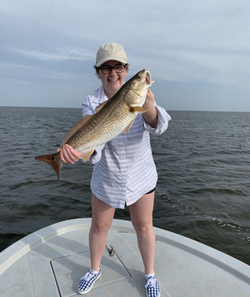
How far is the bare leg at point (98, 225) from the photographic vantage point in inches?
109

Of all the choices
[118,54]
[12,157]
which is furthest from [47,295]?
[12,157]

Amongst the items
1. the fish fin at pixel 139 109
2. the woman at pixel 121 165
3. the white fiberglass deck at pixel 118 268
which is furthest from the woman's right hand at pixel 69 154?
the white fiberglass deck at pixel 118 268

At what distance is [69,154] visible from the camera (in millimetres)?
2412

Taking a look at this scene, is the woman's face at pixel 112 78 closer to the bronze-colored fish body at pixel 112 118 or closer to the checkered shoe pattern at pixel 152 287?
the bronze-colored fish body at pixel 112 118

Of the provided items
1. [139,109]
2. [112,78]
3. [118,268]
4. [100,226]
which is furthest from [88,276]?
[112,78]

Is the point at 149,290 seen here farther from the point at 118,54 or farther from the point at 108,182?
the point at 118,54

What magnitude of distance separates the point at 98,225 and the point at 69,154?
1.03 m

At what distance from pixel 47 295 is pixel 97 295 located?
618 mm

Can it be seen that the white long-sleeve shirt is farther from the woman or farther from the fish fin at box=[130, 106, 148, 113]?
the fish fin at box=[130, 106, 148, 113]

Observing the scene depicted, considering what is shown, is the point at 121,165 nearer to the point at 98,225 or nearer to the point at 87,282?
the point at 98,225

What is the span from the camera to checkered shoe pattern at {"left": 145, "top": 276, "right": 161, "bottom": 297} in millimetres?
2782

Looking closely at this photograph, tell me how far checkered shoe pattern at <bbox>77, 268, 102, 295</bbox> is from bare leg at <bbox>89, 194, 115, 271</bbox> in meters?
0.09

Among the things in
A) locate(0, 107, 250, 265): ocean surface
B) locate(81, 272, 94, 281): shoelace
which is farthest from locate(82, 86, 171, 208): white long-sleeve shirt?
locate(0, 107, 250, 265): ocean surface

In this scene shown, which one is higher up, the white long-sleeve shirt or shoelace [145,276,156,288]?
the white long-sleeve shirt
